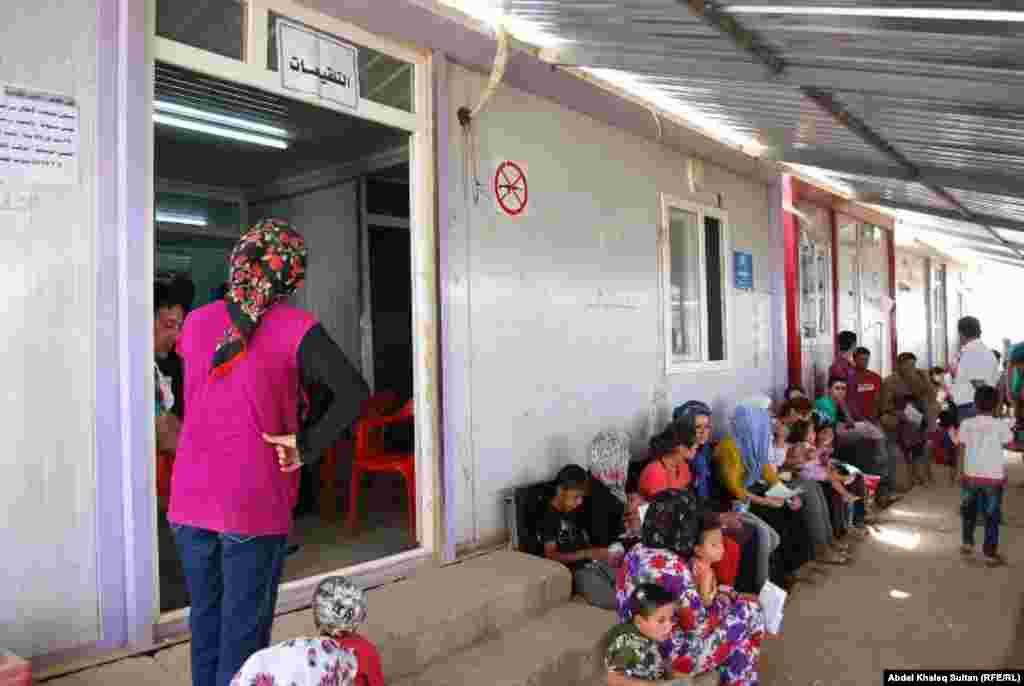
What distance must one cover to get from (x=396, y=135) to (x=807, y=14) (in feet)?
10.1

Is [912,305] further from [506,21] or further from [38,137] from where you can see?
[38,137]

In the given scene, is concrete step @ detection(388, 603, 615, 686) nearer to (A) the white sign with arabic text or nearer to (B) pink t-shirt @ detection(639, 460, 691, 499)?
(B) pink t-shirt @ detection(639, 460, 691, 499)

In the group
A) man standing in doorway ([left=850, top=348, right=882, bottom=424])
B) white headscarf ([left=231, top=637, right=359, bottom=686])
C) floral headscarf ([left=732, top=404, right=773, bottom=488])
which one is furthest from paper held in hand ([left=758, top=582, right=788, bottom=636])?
man standing in doorway ([left=850, top=348, right=882, bottom=424])

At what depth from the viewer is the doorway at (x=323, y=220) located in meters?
5.12

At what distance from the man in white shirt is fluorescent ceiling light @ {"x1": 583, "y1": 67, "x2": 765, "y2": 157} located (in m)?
2.68

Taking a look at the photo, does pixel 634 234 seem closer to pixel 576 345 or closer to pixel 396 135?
pixel 576 345

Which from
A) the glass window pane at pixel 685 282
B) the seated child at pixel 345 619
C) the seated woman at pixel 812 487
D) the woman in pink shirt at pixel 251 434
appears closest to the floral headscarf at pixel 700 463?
the seated woman at pixel 812 487

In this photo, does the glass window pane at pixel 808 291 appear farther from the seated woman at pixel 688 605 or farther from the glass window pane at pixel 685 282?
the seated woman at pixel 688 605

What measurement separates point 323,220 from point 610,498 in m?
3.64

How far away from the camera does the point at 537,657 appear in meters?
3.15

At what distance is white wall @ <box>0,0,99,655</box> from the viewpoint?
2410mm

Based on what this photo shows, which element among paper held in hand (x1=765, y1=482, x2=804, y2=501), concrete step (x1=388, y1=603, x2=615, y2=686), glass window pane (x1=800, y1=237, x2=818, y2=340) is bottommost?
concrete step (x1=388, y1=603, x2=615, y2=686)

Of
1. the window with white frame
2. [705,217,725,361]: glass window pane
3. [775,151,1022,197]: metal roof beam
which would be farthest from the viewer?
[705,217,725,361]: glass window pane

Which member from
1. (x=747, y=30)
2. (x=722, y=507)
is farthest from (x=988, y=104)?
(x=722, y=507)
